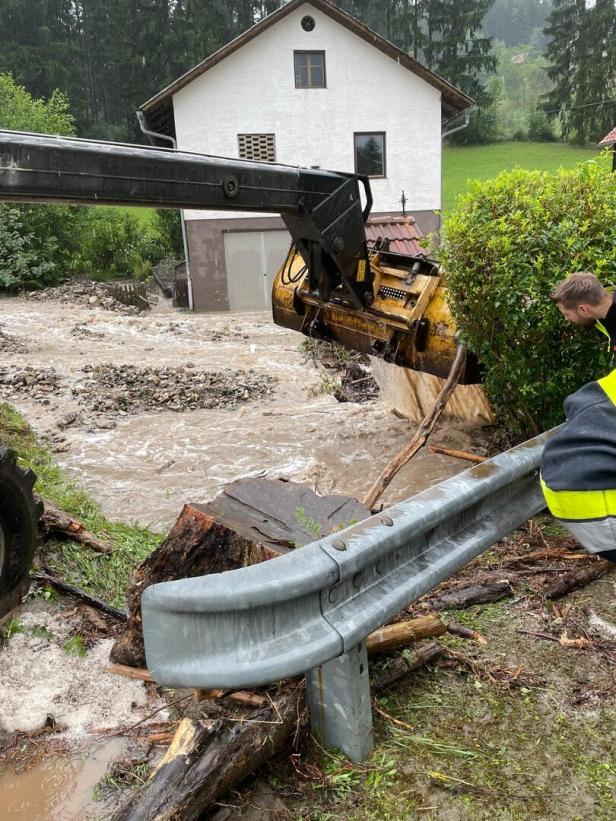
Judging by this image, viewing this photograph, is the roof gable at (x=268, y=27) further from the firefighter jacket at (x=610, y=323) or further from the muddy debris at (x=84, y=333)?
the firefighter jacket at (x=610, y=323)

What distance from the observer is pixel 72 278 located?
2583cm

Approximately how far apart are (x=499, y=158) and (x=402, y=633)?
186ft

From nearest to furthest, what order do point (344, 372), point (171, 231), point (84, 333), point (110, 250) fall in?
point (344, 372) < point (84, 333) < point (110, 250) < point (171, 231)

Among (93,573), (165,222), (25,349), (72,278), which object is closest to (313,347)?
(25,349)

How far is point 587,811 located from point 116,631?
244 cm

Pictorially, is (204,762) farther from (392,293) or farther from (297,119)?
(297,119)

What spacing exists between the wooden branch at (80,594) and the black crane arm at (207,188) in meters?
2.18

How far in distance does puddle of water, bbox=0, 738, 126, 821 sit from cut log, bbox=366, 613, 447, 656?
1077 millimetres

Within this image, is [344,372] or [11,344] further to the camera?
[11,344]

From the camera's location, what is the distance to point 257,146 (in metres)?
21.4

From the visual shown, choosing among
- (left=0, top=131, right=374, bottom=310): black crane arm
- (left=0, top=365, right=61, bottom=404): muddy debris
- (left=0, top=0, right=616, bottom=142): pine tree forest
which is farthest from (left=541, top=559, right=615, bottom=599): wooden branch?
(left=0, top=0, right=616, bottom=142): pine tree forest

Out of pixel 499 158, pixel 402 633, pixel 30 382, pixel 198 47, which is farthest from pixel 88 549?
pixel 499 158

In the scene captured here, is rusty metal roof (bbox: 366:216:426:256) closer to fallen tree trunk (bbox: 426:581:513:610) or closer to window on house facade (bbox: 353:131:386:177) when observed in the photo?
fallen tree trunk (bbox: 426:581:513:610)

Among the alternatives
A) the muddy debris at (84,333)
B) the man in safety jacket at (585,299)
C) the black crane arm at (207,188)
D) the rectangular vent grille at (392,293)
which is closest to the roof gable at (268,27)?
the muddy debris at (84,333)
